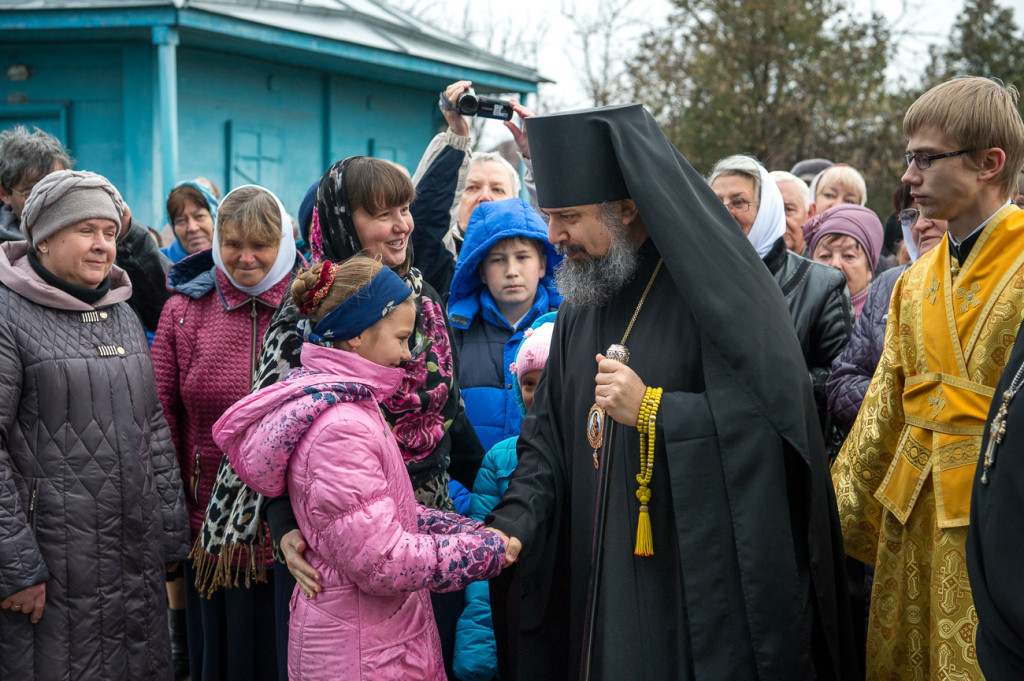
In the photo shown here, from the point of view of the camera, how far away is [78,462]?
139 inches

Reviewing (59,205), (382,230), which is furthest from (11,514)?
(382,230)

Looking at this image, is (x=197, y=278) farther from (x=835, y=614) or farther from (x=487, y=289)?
(x=835, y=614)

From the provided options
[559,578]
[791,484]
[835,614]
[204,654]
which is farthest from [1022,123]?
[204,654]

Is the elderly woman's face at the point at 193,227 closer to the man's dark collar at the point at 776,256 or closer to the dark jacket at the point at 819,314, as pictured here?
the man's dark collar at the point at 776,256

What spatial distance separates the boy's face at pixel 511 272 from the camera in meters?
4.27

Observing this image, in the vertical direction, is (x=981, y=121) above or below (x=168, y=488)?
above

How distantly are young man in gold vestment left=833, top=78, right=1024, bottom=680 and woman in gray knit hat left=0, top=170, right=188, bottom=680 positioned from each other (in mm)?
2641

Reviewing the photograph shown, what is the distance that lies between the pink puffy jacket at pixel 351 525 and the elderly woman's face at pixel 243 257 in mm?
1364

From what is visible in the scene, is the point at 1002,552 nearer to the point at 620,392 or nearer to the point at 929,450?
the point at 929,450

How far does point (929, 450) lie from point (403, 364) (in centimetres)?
163

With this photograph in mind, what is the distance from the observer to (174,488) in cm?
386

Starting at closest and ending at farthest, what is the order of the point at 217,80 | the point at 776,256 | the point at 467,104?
the point at 467,104, the point at 776,256, the point at 217,80

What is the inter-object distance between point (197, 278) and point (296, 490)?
1.85 m

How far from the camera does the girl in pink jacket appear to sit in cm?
254
